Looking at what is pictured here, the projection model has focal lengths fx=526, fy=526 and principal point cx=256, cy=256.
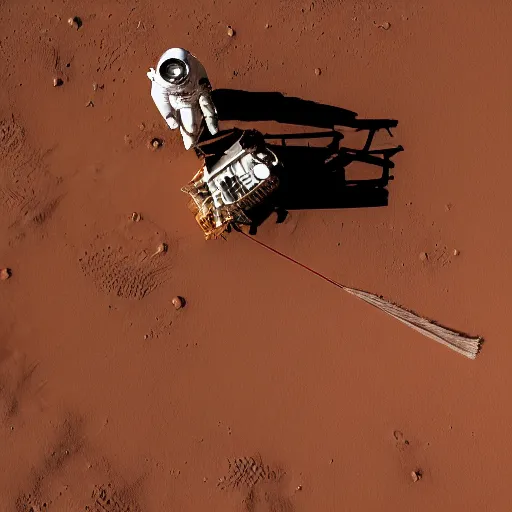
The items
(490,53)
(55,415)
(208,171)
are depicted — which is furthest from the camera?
(490,53)

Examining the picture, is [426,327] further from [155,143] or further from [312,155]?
[155,143]

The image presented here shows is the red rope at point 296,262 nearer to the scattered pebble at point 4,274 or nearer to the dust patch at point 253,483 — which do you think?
the dust patch at point 253,483

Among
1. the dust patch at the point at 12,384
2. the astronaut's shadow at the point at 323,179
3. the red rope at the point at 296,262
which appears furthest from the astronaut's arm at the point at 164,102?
the dust patch at the point at 12,384

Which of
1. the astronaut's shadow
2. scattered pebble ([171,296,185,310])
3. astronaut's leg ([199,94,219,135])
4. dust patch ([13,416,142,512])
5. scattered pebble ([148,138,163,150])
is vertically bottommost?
dust patch ([13,416,142,512])

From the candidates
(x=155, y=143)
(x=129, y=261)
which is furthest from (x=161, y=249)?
(x=155, y=143)

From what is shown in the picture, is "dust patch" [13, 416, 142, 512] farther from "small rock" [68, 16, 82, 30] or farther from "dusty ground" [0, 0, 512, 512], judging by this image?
"small rock" [68, 16, 82, 30]

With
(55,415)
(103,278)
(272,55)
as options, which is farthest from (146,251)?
(272,55)

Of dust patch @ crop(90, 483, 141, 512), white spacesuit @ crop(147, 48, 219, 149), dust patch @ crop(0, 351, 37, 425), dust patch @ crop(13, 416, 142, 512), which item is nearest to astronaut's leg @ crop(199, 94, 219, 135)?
white spacesuit @ crop(147, 48, 219, 149)

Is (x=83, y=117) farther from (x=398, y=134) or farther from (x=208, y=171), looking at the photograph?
(x=398, y=134)
